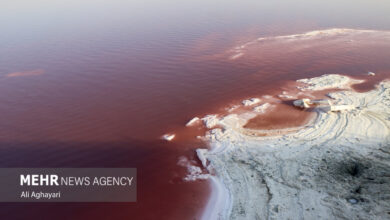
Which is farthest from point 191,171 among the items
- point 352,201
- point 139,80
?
point 139,80

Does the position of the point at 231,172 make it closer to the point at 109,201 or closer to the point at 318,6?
the point at 109,201

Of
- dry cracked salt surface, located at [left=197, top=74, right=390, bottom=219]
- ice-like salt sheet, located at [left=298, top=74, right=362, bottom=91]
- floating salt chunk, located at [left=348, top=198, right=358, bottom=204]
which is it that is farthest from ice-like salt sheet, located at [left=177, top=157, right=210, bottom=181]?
ice-like salt sheet, located at [left=298, top=74, right=362, bottom=91]

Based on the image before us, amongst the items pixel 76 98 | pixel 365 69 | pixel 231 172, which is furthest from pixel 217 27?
pixel 231 172

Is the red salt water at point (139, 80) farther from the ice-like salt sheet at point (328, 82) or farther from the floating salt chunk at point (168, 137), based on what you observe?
the ice-like salt sheet at point (328, 82)

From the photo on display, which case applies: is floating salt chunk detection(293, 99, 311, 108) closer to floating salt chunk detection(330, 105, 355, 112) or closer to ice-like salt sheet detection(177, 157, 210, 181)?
floating salt chunk detection(330, 105, 355, 112)

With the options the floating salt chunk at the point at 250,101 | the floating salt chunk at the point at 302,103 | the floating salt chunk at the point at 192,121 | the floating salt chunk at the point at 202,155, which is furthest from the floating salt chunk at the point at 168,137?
the floating salt chunk at the point at 302,103

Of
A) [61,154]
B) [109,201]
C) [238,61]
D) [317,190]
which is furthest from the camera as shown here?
[238,61]
